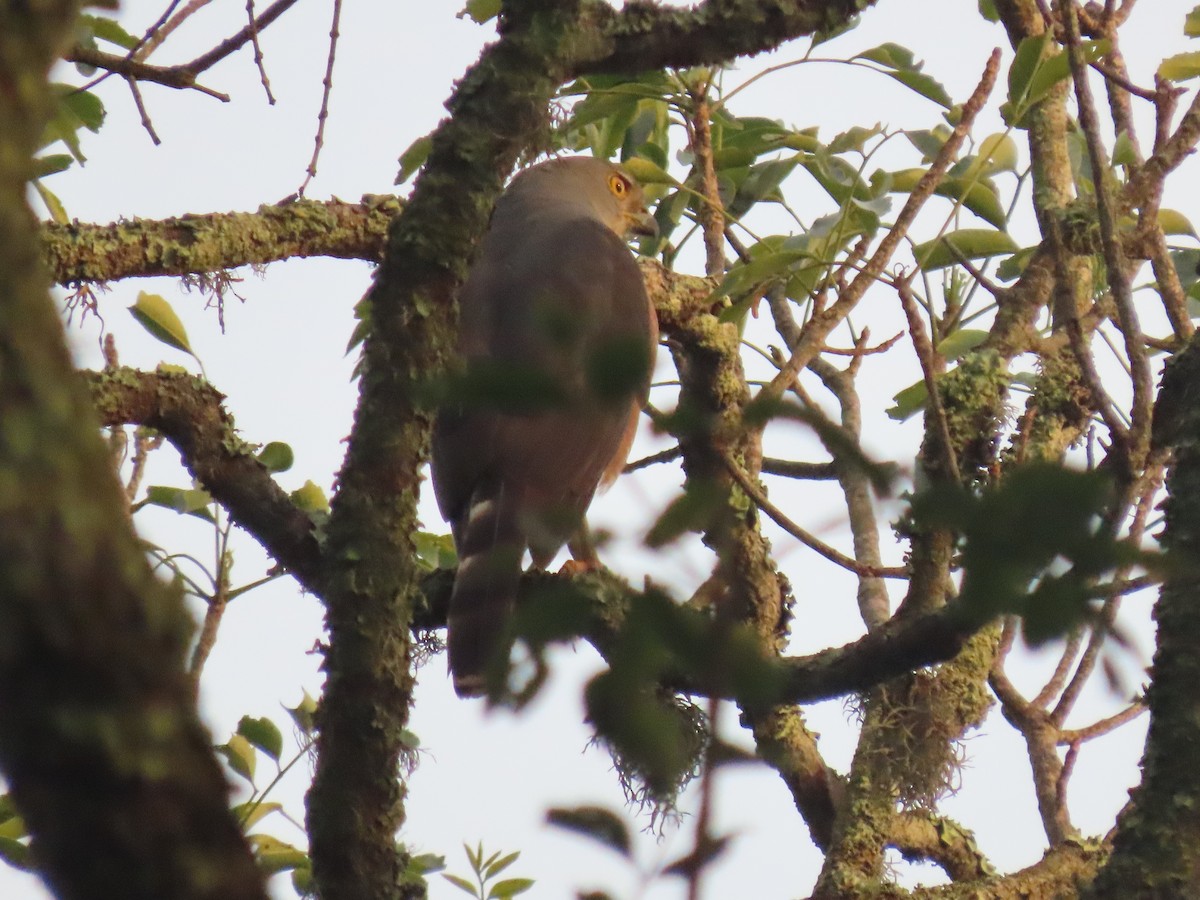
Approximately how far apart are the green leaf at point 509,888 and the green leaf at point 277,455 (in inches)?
65.1

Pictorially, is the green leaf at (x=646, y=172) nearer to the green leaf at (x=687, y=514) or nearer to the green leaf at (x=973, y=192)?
the green leaf at (x=973, y=192)

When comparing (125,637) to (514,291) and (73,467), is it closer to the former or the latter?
(73,467)

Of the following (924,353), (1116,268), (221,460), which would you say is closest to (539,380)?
(924,353)

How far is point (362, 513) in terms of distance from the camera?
6.97ft

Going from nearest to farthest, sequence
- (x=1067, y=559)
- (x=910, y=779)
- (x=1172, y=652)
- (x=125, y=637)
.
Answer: (x=125, y=637), (x=1067, y=559), (x=1172, y=652), (x=910, y=779)

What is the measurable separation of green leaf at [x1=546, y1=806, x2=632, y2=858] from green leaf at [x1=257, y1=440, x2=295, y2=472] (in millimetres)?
2786

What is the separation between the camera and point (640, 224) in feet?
19.1

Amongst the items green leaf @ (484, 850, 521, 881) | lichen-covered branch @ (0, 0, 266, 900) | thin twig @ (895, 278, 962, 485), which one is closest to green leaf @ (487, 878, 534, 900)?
green leaf @ (484, 850, 521, 881)

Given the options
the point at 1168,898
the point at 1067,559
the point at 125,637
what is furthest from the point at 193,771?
the point at 1168,898

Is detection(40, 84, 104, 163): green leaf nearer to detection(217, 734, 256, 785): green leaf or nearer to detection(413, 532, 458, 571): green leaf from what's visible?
detection(413, 532, 458, 571): green leaf

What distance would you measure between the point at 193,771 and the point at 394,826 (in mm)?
1275

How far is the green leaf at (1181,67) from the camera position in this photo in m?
3.78

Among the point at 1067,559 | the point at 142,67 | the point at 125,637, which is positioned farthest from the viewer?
the point at 142,67

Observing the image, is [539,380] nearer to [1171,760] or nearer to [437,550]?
[1171,760]
